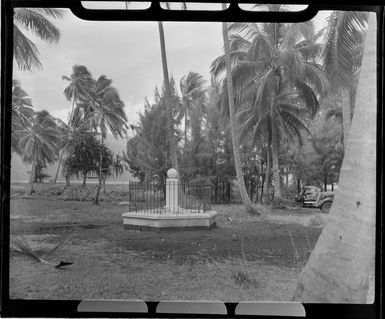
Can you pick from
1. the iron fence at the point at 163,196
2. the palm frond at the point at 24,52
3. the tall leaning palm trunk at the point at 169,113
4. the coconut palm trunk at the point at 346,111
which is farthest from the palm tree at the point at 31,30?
the coconut palm trunk at the point at 346,111

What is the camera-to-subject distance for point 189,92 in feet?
7.95

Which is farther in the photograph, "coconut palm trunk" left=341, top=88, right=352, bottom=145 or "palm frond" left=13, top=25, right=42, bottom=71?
"coconut palm trunk" left=341, top=88, right=352, bottom=145

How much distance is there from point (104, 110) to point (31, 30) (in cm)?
63

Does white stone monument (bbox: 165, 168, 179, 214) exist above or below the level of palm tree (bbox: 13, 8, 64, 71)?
below

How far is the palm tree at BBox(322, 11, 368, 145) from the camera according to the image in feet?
6.82

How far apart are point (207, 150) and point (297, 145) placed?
1.93ft

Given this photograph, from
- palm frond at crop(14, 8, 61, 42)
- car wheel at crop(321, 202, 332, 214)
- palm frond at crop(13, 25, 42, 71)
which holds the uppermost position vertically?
palm frond at crop(14, 8, 61, 42)

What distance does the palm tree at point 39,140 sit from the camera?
7.30 feet

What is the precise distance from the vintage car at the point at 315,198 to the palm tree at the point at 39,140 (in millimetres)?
1630

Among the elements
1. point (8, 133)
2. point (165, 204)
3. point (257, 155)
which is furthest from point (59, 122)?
point (257, 155)

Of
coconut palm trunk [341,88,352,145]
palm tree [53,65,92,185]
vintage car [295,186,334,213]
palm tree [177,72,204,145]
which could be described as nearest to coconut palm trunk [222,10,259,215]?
palm tree [177,72,204,145]

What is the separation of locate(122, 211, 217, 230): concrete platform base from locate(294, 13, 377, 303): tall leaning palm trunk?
74 centimetres

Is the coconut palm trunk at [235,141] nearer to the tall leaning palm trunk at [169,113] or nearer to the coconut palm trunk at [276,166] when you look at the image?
the coconut palm trunk at [276,166]

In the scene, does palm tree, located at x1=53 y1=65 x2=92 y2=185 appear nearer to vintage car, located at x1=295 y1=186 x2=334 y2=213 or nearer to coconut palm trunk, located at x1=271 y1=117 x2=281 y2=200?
coconut palm trunk, located at x1=271 y1=117 x2=281 y2=200
